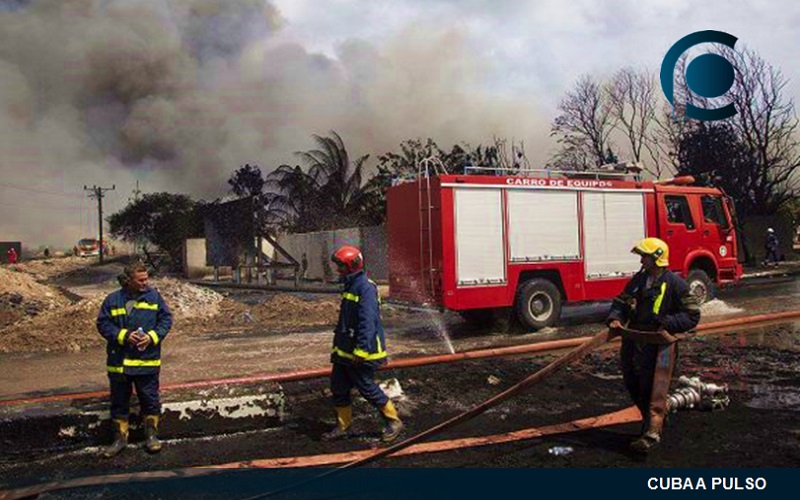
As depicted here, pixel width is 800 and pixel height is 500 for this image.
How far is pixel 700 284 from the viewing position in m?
11.1

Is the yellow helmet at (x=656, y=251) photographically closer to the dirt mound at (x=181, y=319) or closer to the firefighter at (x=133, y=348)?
the firefighter at (x=133, y=348)

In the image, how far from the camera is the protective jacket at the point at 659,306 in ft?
14.4

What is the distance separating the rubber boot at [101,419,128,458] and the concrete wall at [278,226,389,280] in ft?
55.2

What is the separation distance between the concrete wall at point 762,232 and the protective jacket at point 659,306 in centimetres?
2323

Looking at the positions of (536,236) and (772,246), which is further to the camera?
(772,246)

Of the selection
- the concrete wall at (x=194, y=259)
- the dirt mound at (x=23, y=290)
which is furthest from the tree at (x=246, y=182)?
the dirt mound at (x=23, y=290)

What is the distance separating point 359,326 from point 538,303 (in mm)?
5741

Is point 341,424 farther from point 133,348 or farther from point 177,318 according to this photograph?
point 177,318

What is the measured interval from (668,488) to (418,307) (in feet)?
19.7

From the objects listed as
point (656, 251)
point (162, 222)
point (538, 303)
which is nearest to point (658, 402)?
point (656, 251)

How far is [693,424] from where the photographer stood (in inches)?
191


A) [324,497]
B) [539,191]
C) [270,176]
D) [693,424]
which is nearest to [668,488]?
[693,424]

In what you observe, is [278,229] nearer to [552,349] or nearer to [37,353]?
[37,353]

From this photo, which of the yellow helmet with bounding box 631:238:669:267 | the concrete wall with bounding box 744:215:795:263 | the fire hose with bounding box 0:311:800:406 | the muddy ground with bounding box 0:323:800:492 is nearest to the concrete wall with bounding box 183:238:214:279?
the concrete wall with bounding box 744:215:795:263
